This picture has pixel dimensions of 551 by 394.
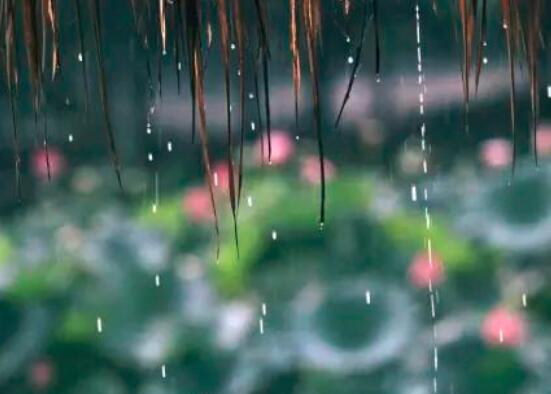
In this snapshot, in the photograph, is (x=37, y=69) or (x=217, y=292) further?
Answer: (x=217, y=292)

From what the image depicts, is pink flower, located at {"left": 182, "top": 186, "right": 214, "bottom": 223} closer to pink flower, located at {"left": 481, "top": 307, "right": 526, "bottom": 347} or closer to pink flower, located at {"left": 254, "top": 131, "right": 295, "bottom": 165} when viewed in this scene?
pink flower, located at {"left": 254, "top": 131, "right": 295, "bottom": 165}

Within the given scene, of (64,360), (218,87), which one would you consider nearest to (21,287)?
(64,360)

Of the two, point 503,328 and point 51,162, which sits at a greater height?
point 51,162

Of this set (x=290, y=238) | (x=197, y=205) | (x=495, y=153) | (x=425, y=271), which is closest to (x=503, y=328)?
(x=425, y=271)

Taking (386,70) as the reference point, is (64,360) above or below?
below

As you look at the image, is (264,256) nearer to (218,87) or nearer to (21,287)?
(218,87)

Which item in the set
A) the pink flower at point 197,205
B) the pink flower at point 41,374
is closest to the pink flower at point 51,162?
the pink flower at point 197,205

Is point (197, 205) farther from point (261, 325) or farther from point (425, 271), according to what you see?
point (425, 271)
